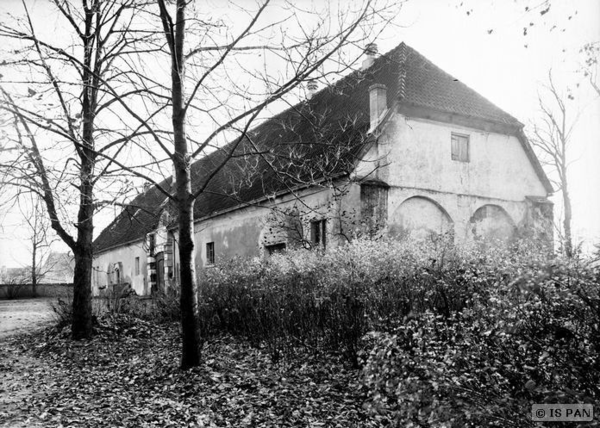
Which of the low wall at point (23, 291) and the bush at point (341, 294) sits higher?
the bush at point (341, 294)

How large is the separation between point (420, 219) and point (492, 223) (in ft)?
A: 11.3

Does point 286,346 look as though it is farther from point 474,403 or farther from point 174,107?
point 474,403

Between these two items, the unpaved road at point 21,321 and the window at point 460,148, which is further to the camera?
the window at point 460,148

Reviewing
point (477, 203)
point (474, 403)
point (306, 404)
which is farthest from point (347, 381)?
point (477, 203)

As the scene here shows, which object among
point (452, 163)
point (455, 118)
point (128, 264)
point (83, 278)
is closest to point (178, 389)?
point (83, 278)

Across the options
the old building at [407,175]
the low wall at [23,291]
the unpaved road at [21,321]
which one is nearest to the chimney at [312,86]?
the old building at [407,175]

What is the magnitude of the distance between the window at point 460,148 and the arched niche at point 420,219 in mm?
2098

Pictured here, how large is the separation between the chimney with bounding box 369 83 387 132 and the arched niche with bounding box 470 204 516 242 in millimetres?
4952

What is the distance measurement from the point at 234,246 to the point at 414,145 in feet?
27.8

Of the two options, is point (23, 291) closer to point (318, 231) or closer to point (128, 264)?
point (128, 264)

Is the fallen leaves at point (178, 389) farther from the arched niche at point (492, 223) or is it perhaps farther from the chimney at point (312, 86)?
the arched niche at point (492, 223)

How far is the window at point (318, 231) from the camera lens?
16.3 m

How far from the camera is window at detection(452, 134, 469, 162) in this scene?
1753 centimetres

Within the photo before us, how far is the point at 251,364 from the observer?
8227 mm
